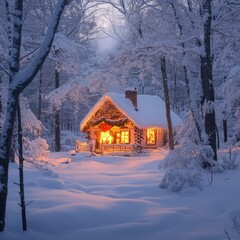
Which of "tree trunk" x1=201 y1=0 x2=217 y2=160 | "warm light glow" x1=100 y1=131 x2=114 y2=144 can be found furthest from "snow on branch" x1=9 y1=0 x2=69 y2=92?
"warm light glow" x1=100 y1=131 x2=114 y2=144

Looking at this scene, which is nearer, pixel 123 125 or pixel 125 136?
pixel 123 125

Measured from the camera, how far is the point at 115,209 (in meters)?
8.68

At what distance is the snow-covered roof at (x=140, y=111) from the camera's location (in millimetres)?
31266

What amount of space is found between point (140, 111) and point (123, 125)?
6.67 ft

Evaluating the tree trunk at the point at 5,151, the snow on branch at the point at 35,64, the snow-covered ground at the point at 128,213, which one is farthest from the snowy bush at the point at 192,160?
the snow on branch at the point at 35,64

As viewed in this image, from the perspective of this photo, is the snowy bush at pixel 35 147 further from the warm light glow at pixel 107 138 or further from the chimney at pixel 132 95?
the chimney at pixel 132 95

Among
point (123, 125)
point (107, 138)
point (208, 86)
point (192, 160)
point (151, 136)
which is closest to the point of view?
point (192, 160)

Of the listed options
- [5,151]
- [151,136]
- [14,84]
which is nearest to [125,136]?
[151,136]

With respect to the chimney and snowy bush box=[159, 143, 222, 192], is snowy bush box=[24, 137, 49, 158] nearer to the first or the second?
snowy bush box=[159, 143, 222, 192]

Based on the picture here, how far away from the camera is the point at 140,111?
32.8m

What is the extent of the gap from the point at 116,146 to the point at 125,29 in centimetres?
1461

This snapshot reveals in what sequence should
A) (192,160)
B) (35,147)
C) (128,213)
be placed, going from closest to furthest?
(128,213), (192,160), (35,147)

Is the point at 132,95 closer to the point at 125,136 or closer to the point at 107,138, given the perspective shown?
the point at 125,136

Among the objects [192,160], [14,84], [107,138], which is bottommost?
[192,160]
